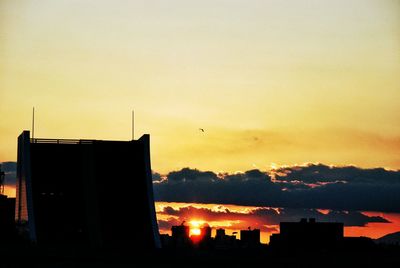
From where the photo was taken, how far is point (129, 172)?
112m

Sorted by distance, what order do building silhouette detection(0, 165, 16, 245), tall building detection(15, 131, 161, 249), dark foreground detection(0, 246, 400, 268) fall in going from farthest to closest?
1. building silhouette detection(0, 165, 16, 245)
2. tall building detection(15, 131, 161, 249)
3. dark foreground detection(0, 246, 400, 268)

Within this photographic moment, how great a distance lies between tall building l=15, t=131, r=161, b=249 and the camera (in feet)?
361

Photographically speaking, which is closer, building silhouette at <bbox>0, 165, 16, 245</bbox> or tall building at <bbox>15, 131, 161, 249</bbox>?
tall building at <bbox>15, 131, 161, 249</bbox>

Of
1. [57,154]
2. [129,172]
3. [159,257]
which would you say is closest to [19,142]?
[57,154]

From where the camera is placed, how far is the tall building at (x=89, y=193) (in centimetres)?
11006

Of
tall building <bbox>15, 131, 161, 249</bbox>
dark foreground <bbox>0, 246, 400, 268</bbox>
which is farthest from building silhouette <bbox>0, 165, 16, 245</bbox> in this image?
dark foreground <bbox>0, 246, 400, 268</bbox>

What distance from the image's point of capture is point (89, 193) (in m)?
112

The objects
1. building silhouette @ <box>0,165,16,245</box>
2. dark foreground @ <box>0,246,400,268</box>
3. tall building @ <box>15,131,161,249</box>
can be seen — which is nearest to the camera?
dark foreground @ <box>0,246,400,268</box>

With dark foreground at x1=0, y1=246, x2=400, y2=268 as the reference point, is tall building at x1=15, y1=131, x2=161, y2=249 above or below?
above

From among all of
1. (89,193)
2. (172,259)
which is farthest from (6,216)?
(172,259)

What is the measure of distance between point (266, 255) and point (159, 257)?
870 centimetres

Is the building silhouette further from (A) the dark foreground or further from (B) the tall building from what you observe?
(A) the dark foreground

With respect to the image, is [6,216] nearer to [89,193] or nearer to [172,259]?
[89,193]

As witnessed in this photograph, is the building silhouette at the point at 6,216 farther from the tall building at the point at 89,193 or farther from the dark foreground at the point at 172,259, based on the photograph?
the dark foreground at the point at 172,259
